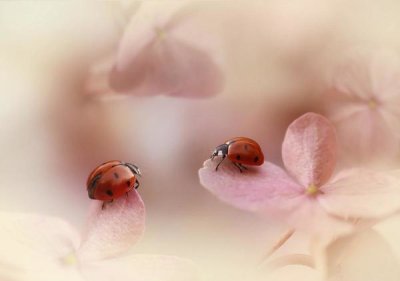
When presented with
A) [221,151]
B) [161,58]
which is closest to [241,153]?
[221,151]

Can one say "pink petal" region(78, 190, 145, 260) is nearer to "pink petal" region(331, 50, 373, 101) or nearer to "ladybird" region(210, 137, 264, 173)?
"ladybird" region(210, 137, 264, 173)

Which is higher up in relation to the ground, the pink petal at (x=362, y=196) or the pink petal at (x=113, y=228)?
the pink petal at (x=362, y=196)

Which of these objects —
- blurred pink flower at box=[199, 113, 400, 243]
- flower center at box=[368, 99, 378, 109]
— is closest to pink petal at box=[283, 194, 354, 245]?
blurred pink flower at box=[199, 113, 400, 243]

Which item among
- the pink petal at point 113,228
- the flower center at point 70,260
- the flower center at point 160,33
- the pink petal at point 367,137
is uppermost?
the flower center at point 160,33

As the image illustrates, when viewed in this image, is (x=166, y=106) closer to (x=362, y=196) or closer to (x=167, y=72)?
(x=167, y=72)

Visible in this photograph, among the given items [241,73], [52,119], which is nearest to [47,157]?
[52,119]

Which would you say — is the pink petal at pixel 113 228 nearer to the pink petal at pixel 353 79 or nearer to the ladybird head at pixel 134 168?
the ladybird head at pixel 134 168

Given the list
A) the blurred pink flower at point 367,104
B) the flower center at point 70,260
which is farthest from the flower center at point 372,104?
the flower center at point 70,260

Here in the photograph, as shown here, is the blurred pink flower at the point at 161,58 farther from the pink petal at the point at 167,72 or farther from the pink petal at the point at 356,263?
the pink petal at the point at 356,263

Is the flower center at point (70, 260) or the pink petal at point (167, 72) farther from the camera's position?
the pink petal at point (167, 72)
